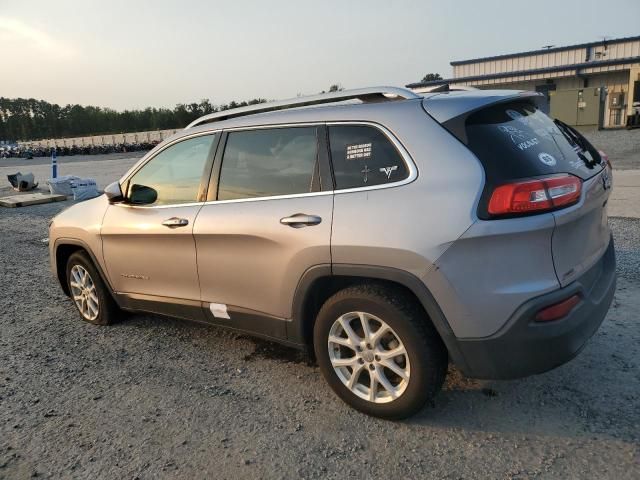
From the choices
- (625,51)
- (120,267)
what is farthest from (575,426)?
(625,51)

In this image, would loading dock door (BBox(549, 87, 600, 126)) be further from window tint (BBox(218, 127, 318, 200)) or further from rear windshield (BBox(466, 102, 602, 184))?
window tint (BBox(218, 127, 318, 200))

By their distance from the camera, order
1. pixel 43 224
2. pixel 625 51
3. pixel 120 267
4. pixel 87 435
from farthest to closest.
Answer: pixel 625 51 → pixel 43 224 → pixel 120 267 → pixel 87 435

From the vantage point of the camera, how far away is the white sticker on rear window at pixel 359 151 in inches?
112

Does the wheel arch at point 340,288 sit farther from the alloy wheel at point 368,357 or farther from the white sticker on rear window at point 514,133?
the white sticker on rear window at point 514,133

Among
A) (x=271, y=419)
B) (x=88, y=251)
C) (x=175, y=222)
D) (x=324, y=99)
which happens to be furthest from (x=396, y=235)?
(x=88, y=251)

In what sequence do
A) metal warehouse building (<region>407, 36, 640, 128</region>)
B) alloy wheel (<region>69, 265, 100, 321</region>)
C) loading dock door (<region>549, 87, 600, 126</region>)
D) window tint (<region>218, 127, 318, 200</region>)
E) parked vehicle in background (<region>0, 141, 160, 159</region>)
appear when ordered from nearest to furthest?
window tint (<region>218, 127, 318, 200</region>)
alloy wheel (<region>69, 265, 100, 321</region>)
loading dock door (<region>549, 87, 600, 126</region>)
metal warehouse building (<region>407, 36, 640, 128</region>)
parked vehicle in background (<region>0, 141, 160, 159</region>)

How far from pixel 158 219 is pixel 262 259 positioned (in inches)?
42.0

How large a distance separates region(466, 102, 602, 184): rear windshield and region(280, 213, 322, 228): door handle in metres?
0.91

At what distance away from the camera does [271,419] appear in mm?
3023

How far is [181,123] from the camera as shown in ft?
271

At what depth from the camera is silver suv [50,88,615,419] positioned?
242 centimetres

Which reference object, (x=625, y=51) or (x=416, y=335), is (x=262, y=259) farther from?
(x=625, y=51)

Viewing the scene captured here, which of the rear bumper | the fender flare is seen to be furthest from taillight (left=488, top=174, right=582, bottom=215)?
the fender flare

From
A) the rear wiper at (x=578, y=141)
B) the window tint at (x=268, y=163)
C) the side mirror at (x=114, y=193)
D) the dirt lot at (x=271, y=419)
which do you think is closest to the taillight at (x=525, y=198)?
the rear wiper at (x=578, y=141)
